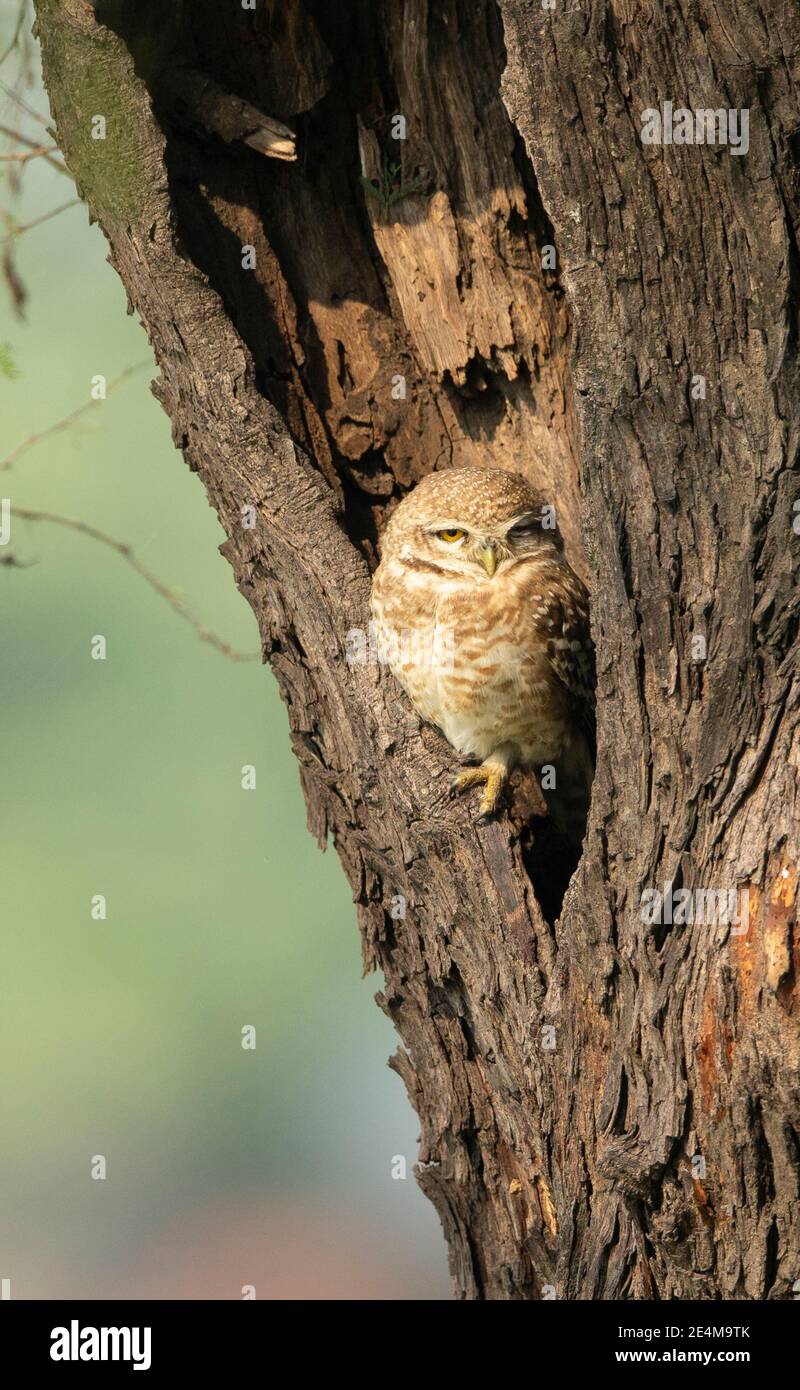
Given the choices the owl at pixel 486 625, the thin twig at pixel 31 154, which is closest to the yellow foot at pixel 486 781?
the owl at pixel 486 625

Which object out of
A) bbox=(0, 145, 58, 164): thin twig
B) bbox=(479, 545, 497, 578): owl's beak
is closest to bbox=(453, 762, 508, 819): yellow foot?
bbox=(479, 545, 497, 578): owl's beak

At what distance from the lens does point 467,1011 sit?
119 inches

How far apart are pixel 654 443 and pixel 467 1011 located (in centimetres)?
142

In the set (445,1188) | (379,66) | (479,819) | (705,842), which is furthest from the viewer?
(379,66)

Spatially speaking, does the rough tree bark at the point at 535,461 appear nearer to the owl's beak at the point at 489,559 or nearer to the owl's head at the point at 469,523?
the owl's head at the point at 469,523

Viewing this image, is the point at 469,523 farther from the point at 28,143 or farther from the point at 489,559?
the point at 28,143

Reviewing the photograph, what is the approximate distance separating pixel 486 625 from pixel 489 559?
177 mm

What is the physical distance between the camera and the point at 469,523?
321 centimetres

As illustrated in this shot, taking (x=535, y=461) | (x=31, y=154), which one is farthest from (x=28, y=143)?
(x=535, y=461)

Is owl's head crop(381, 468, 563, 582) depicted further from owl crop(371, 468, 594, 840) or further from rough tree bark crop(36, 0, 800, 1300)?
rough tree bark crop(36, 0, 800, 1300)

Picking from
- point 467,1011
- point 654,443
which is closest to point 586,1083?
point 467,1011

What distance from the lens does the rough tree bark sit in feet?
7.36

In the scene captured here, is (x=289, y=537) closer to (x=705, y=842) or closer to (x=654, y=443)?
(x=654, y=443)

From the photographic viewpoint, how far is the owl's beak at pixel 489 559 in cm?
323
